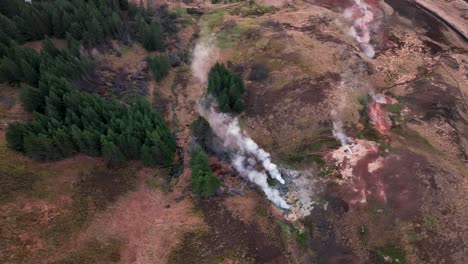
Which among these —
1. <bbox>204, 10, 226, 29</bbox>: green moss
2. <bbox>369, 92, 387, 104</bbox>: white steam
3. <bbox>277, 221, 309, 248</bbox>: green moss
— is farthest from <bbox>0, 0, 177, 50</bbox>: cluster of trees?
<bbox>277, 221, 309, 248</bbox>: green moss

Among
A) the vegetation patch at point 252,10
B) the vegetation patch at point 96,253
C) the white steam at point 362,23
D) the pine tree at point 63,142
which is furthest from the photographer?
the vegetation patch at point 252,10

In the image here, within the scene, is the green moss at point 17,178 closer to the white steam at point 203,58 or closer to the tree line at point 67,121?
the tree line at point 67,121

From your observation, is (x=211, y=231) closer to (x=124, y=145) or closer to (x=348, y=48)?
(x=124, y=145)

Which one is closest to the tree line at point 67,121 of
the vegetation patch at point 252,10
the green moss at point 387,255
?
the green moss at point 387,255

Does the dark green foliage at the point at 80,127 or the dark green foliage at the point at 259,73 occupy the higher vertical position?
the dark green foliage at the point at 80,127

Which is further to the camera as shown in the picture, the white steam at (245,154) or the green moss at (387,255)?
the white steam at (245,154)

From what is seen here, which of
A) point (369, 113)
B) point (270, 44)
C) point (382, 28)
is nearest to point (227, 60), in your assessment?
point (270, 44)
